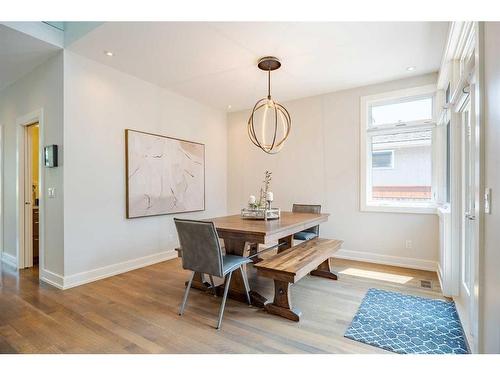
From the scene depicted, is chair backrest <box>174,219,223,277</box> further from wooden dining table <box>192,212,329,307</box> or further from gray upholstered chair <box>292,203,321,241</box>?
gray upholstered chair <box>292,203,321,241</box>

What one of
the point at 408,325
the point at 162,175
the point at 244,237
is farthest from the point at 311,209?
the point at 162,175

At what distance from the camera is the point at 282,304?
7.86ft

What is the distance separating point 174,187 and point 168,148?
619 millimetres

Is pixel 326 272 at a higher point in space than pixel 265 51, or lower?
lower

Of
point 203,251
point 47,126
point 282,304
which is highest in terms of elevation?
point 47,126

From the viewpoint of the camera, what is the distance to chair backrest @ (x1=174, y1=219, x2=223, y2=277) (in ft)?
7.24

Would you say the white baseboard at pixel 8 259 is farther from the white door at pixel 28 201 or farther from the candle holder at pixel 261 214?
the candle holder at pixel 261 214

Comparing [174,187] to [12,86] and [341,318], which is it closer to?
[12,86]

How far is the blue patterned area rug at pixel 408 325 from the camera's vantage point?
1.91m

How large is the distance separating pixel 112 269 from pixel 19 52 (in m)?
2.74

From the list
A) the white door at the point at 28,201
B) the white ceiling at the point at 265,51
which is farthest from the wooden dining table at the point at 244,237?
the white door at the point at 28,201

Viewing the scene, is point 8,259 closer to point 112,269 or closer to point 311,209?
point 112,269

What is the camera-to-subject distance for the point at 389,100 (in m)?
3.99

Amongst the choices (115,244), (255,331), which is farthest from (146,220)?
(255,331)
